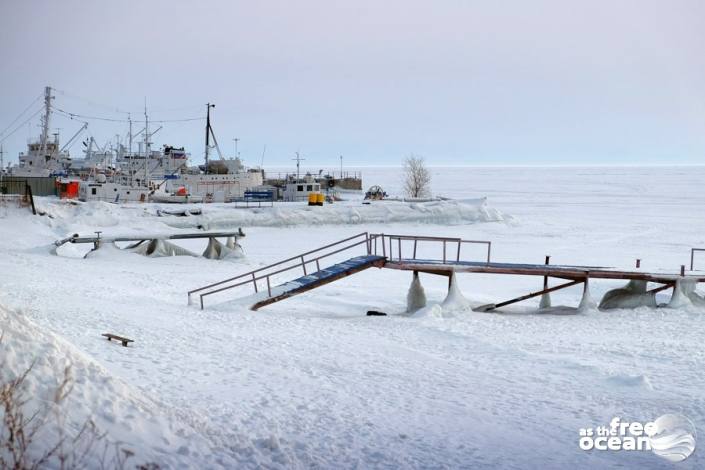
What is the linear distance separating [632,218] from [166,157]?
178 feet

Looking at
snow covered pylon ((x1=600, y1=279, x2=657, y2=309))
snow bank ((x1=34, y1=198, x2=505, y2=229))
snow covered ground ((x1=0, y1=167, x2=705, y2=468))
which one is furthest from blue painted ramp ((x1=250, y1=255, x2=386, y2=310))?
snow bank ((x1=34, y1=198, x2=505, y2=229))

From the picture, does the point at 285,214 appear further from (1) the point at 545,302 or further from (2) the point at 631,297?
(2) the point at 631,297

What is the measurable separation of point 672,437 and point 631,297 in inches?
513

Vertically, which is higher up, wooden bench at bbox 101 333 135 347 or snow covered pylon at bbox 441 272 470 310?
wooden bench at bbox 101 333 135 347

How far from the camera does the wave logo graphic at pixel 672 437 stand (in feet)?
29.2

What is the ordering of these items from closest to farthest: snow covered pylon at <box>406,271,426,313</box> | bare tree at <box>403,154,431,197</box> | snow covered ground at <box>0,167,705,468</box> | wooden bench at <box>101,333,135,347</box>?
snow covered ground at <box>0,167,705,468</box>, wooden bench at <box>101,333,135,347</box>, snow covered pylon at <box>406,271,426,313</box>, bare tree at <box>403,154,431,197</box>

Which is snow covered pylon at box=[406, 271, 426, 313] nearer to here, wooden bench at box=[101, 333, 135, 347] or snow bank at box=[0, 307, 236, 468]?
wooden bench at box=[101, 333, 135, 347]

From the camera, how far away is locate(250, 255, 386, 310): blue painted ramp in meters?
19.9

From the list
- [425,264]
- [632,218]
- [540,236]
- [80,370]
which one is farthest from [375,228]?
[80,370]

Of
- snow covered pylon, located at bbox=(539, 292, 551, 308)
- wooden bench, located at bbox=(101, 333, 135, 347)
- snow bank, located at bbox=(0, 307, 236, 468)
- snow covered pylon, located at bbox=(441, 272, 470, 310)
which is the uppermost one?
snow bank, located at bbox=(0, 307, 236, 468)

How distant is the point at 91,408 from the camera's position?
8250 mm

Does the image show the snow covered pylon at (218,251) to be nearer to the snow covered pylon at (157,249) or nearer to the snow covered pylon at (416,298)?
the snow covered pylon at (157,249)

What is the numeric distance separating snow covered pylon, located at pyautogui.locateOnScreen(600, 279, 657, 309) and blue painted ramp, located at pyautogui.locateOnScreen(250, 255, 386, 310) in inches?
282

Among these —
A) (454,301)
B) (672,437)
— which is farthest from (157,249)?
(672,437)
